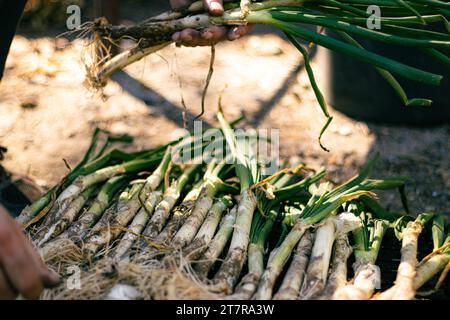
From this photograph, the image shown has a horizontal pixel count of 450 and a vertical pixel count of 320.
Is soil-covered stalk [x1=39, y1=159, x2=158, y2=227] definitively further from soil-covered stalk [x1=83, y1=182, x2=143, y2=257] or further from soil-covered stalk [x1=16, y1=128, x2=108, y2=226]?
soil-covered stalk [x1=83, y1=182, x2=143, y2=257]

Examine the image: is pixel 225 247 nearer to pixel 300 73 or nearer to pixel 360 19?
pixel 360 19

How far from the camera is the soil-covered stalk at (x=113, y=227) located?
169cm

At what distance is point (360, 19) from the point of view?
5.68 feet

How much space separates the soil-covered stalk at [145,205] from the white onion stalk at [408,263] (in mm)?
658

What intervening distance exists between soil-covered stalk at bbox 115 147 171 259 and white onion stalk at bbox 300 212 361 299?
456 mm

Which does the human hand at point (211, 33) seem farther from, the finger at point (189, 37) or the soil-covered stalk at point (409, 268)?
the soil-covered stalk at point (409, 268)

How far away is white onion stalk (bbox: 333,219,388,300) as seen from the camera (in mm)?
1461

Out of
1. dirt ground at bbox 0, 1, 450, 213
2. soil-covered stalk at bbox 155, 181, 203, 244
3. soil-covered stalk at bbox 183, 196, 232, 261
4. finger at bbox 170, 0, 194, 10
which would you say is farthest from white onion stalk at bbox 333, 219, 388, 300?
dirt ground at bbox 0, 1, 450, 213

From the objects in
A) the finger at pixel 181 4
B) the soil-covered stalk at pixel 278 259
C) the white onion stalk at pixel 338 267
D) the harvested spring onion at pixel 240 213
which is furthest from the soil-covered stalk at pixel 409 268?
the finger at pixel 181 4

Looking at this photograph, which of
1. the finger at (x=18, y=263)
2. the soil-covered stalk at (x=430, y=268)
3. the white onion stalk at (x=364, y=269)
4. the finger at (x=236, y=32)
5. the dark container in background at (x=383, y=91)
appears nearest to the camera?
the finger at (x=18, y=263)
